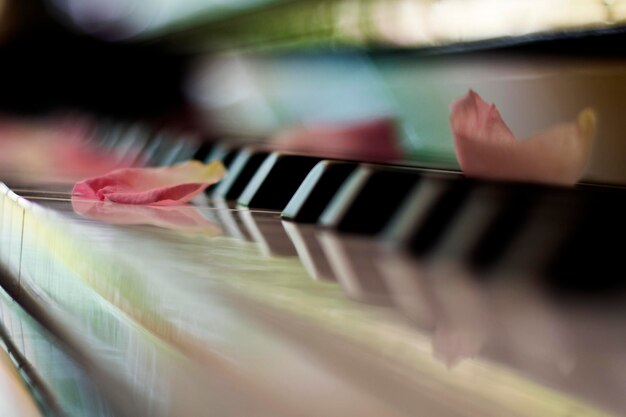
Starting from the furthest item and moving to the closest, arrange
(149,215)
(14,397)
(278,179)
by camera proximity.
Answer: (278,179) → (149,215) → (14,397)

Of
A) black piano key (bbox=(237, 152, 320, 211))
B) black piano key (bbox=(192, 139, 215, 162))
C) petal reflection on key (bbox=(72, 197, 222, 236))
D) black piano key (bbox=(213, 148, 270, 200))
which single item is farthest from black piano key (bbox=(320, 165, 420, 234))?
black piano key (bbox=(192, 139, 215, 162))

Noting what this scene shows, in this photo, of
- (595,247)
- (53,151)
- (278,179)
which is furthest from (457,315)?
(53,151)

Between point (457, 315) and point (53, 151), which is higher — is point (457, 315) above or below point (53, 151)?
below

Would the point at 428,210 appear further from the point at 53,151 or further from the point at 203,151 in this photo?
the point at 53,151

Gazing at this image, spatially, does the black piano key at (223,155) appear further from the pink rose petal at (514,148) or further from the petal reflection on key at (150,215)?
the pink rose petal at (514,148)

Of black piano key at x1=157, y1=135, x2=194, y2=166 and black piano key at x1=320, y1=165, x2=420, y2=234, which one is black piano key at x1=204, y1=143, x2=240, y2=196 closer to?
black piano key at x1=157, y1=135, x2=194, y2=166

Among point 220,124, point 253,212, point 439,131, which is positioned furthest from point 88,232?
point 220,124
